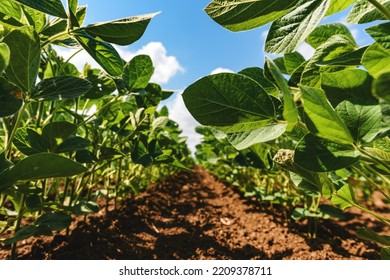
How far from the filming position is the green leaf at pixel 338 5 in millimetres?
486

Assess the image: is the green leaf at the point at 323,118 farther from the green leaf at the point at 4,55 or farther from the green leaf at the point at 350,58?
the green leaf at the point at 4,55

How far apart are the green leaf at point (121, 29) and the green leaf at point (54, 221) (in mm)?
585

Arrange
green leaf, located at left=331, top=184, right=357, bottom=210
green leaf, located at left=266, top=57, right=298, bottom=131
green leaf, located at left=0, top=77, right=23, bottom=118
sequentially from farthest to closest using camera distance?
green leaf, located at left=331, top=184, right=357, bottom=210 → green leaf, located at left=0, top=77, right=23, bottom=118 → green leaf, located at left=266, top=57, right=298, bottom=131

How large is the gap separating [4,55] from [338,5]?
1.83 ft

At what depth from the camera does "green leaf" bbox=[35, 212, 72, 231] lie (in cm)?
91

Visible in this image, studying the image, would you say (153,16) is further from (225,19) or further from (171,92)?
(171,92)

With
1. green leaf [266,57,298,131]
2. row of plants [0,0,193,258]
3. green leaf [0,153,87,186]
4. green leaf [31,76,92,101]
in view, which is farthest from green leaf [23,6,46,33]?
green leaf [266,57,298,131]

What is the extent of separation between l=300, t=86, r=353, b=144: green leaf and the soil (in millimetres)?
1087

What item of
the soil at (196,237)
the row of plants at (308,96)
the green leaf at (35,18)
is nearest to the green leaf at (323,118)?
the row of plants at (308,96)

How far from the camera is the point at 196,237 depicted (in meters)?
1.63

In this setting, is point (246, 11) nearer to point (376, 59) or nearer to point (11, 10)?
point (376, 59)

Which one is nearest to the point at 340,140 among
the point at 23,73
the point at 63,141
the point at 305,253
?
the point at 23,73

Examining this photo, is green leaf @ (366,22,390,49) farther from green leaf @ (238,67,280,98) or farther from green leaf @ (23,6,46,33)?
green leaf @ (23,6,46,33)

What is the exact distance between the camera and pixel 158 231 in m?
1.75
